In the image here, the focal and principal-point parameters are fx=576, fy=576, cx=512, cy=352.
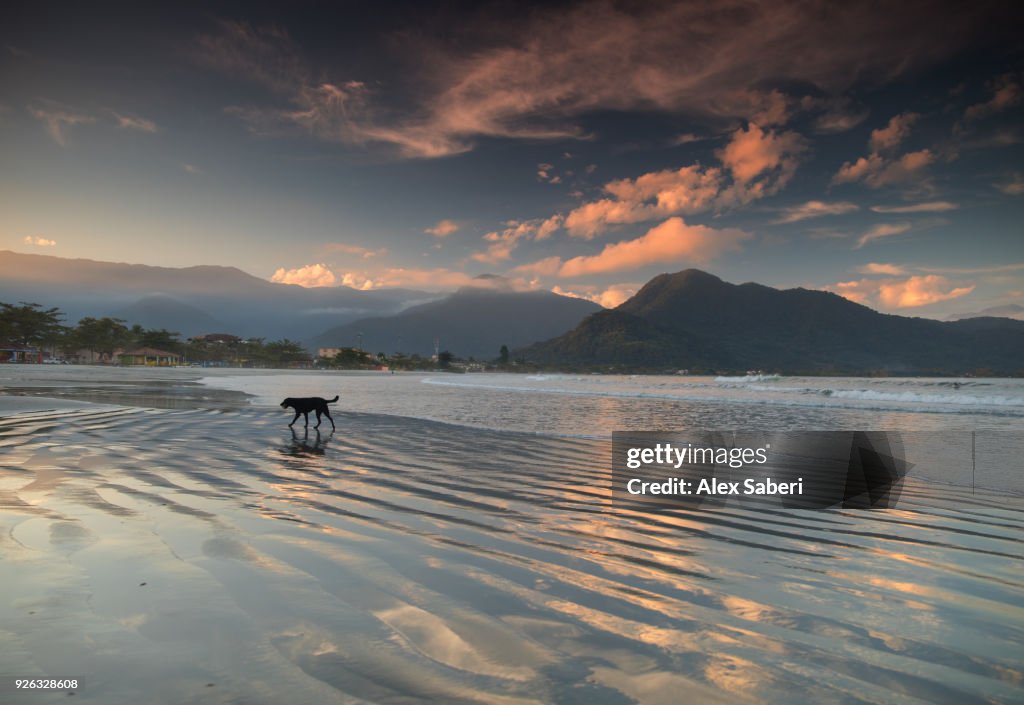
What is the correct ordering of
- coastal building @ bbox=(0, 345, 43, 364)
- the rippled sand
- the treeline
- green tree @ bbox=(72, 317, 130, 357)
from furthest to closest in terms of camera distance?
green tree @ bbox=(72, 317, 130, 357) → the treeline → coastal building @ bbox=(0, 345, 43, 364) → the rippled sand

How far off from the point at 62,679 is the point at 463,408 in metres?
22.5

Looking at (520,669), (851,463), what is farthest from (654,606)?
(851,463)

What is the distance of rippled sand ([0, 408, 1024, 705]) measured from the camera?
9.54 feet

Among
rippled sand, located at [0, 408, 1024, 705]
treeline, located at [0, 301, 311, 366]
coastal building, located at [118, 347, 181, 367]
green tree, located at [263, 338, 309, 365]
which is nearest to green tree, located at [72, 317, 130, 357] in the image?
treeline, located at [0, 301, 311, 366]

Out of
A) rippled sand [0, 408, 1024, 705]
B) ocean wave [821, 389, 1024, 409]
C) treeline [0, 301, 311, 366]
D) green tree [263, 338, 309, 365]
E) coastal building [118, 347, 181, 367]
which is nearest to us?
rippled sand [0, 408, 1024, 705]

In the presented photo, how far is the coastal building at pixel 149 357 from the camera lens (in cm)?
13525

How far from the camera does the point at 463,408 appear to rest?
83.2 ft

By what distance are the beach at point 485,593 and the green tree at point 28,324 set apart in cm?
13464

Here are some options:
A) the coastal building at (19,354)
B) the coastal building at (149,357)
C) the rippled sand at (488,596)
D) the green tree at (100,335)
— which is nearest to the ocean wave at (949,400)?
the rippled sand at (488,596)

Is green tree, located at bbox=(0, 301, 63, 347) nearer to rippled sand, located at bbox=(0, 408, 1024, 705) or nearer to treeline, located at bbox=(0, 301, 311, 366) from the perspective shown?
treeline, located at bbox=(0, 301, 311, 366)

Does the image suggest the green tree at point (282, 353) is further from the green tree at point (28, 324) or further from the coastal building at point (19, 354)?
the coastal building at point (19, 354)

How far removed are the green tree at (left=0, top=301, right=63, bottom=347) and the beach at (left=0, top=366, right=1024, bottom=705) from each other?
135 meters

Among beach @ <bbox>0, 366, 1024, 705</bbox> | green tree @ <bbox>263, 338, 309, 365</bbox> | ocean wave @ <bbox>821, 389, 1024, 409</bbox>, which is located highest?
green tree @ <bbox>263, 338, 309, 365</bbox>

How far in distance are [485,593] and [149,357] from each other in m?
166
